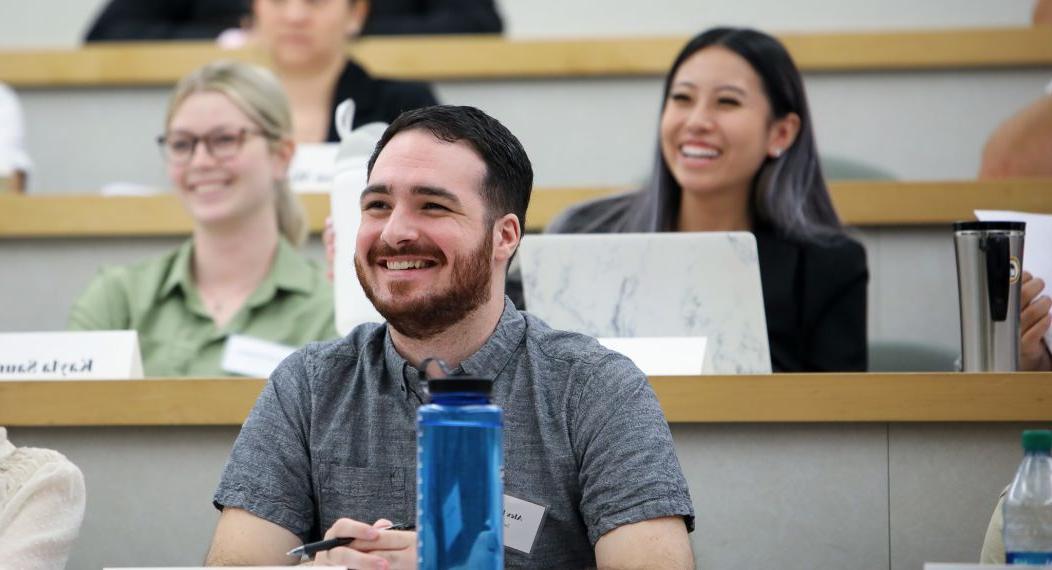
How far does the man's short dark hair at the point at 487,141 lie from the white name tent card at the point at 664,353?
42 centimetres

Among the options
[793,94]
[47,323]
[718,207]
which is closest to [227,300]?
[47,323]

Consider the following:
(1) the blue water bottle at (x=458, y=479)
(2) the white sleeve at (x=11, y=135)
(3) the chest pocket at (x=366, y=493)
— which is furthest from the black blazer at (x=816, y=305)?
(2) the white sleeve at (x=11, y=135)

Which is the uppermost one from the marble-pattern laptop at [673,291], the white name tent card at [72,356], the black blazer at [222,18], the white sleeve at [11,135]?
the black blazer at [222,18]

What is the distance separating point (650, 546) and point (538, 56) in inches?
97.3

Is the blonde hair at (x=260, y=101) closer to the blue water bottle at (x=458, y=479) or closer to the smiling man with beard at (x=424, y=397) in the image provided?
the smiling man with beard at (x=424, y=397)

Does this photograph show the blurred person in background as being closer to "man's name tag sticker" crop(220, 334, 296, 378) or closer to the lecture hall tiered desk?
"man's name tag sticker" crop(220, 334, 296, 378)

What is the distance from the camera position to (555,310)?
2371 millimetres

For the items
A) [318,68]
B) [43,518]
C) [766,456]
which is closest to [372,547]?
[43,518]

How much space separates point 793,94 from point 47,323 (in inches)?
69.7

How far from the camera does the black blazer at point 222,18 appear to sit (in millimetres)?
4352

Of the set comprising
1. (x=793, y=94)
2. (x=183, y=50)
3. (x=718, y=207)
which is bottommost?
(x=718, y=207)

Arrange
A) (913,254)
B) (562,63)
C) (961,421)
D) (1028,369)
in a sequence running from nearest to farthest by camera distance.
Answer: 1. (961,421)
2. (1028,369)
3. (913,254)
4. (562,63)

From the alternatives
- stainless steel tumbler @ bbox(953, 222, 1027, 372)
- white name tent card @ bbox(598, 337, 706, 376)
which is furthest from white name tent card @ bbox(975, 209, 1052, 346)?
white name tent card @ bbox(598, 337, 706, 376)

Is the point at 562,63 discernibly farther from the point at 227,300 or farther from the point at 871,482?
the point at 871,482
